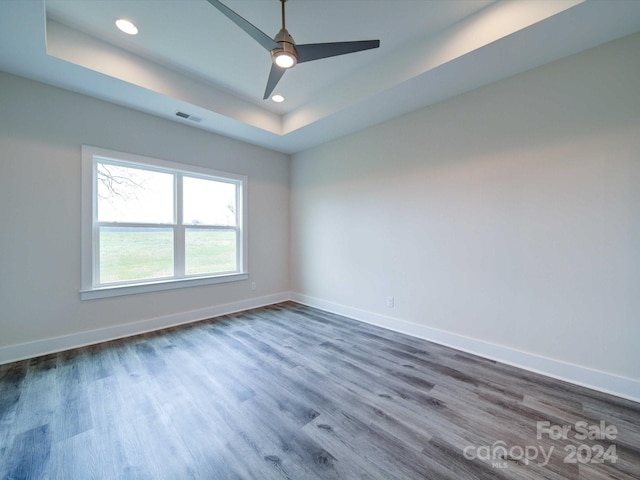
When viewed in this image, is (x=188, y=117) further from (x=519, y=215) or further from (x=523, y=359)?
(x=523, y=359)

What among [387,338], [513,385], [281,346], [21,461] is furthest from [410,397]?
[21,461]

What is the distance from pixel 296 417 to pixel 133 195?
3257mm

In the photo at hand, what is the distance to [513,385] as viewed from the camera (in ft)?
7.00

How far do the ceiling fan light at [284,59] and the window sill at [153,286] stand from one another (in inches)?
119

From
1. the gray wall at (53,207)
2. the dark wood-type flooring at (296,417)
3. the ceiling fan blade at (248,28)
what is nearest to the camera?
the dark wood-type flooring at (296,417)

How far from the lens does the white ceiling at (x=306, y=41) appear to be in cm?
195

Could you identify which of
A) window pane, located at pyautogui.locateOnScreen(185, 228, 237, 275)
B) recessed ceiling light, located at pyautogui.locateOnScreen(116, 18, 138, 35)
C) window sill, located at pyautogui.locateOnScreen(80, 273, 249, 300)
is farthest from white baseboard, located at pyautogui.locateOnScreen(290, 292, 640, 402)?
recessed ceiling light, located at pyautogui.locateOnScreen(116, 18, 138, 35)

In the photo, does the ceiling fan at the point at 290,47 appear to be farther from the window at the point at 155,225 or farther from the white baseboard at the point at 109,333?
the white baseboard at the point at 109,333

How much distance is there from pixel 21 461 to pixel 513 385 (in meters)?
3.36

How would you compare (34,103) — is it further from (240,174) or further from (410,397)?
(410,397)

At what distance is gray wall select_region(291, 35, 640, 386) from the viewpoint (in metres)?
2.03

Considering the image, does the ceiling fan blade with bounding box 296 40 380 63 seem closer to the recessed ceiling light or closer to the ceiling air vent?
the recessed ceiling light

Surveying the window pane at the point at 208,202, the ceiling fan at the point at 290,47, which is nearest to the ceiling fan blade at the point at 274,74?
the ceiling fan at the point at 290,47

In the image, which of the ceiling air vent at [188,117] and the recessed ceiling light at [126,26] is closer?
the recessed ceiling light at [126,26]
